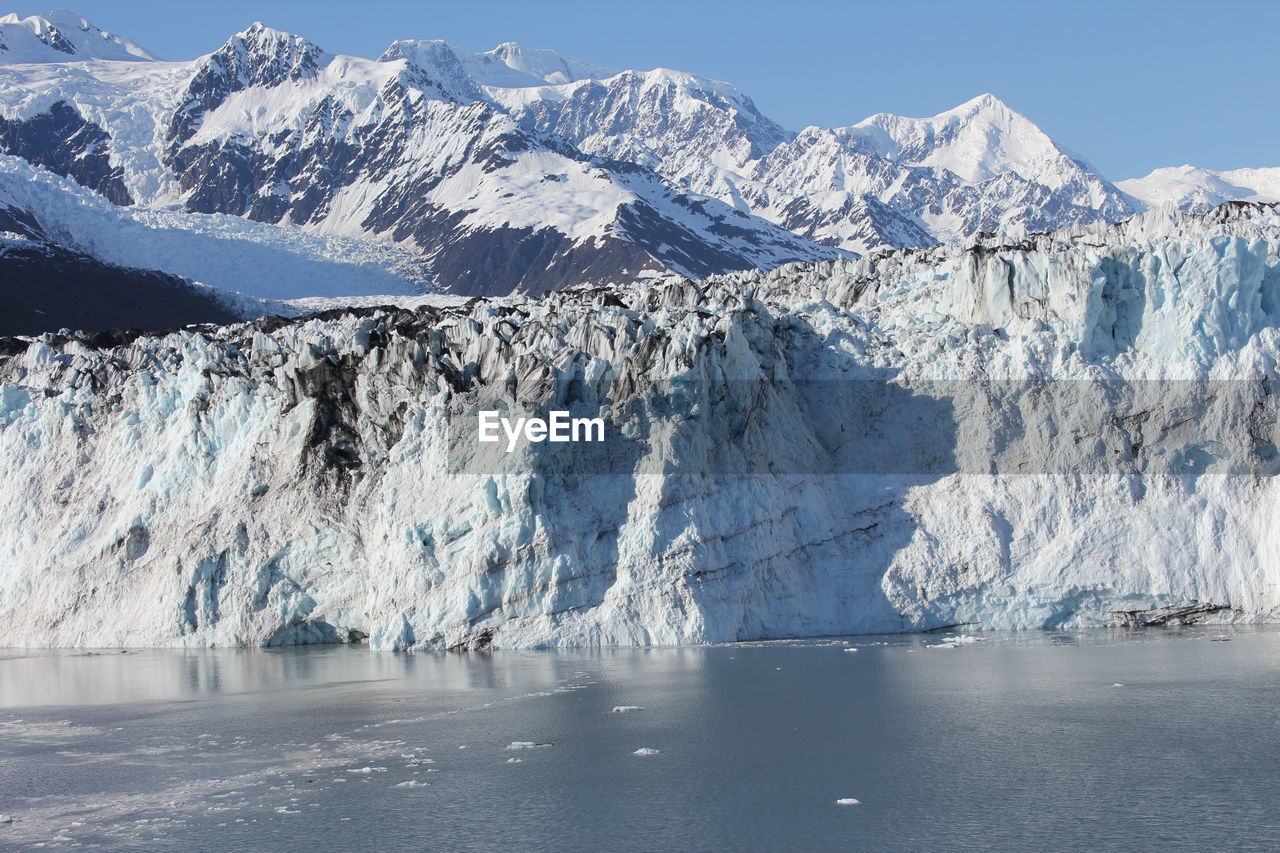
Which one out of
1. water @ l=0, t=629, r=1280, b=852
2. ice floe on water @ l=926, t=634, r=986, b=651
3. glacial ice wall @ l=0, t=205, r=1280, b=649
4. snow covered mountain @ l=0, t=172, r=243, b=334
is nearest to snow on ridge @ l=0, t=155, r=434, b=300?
snow covered mountain @ l=0, t=172, r=243, b=334

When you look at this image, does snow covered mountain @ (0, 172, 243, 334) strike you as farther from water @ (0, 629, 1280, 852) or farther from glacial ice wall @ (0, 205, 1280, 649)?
water @ (0, 629, 1280, 852)

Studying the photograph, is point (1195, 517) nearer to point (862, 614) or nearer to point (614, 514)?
point (862, 614)

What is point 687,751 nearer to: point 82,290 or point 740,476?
point 740,476

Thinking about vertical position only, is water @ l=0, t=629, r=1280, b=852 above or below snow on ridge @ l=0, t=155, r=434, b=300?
below

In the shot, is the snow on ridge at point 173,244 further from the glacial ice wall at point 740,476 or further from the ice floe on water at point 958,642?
the ice floe on water at point 958,642

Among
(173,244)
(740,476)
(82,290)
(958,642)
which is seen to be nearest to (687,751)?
(958,642)

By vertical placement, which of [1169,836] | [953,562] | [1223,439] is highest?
[1223,439]

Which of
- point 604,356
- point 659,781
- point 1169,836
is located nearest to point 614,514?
point 604,356
